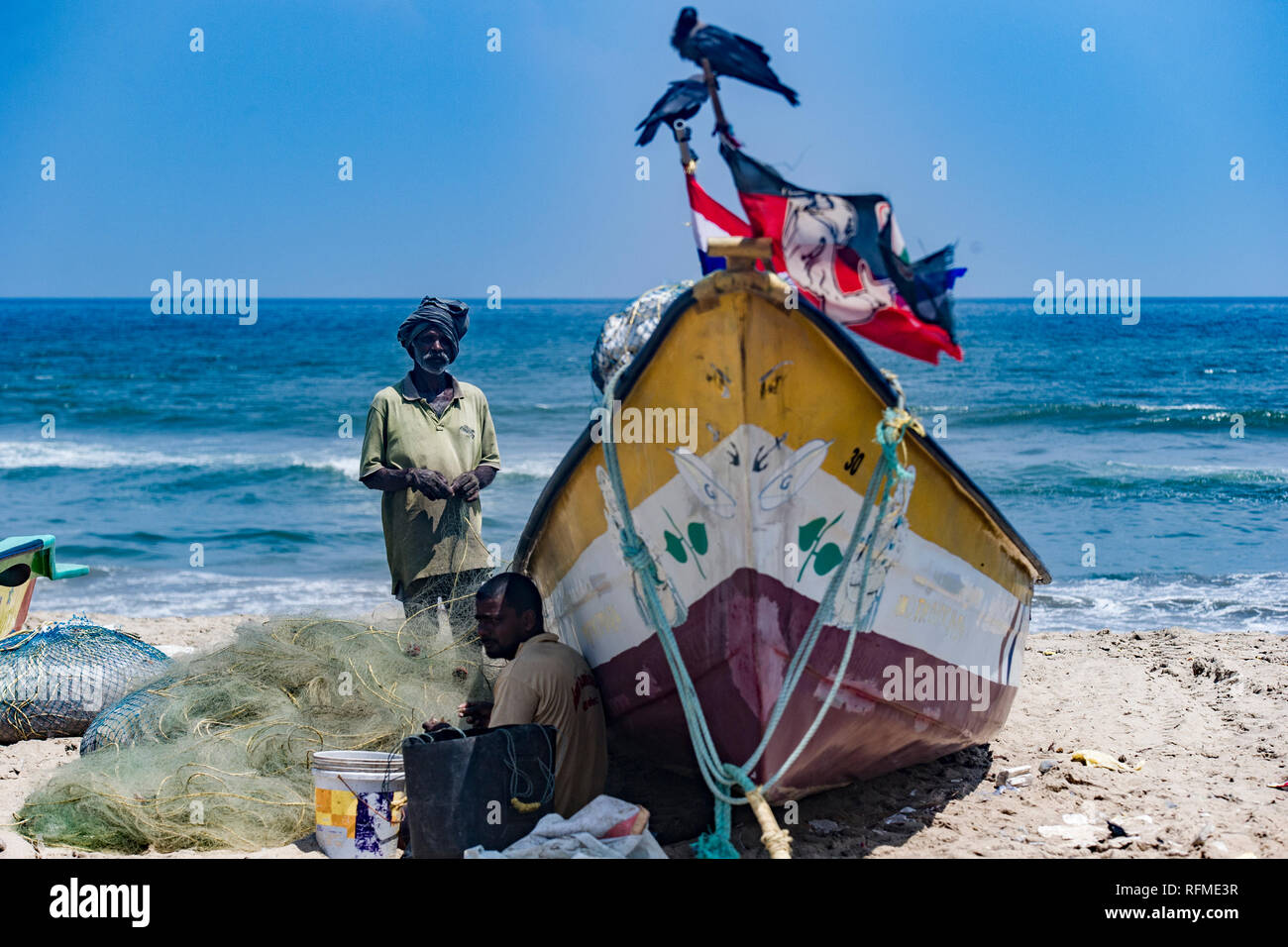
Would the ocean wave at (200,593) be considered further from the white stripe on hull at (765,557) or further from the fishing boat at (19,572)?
the white stripe on hull at (765,557)

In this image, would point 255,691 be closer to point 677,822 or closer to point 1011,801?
point 677,822

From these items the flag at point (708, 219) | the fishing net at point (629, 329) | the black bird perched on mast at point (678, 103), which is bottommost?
the fishing net at point (629, 329)

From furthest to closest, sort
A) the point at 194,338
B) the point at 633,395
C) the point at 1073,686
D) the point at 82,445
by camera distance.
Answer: the point at 194,338
the point at 82,445
the point at 1073,686
the point at 633,395

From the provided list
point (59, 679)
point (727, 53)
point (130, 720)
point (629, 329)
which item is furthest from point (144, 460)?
point (727, 53)

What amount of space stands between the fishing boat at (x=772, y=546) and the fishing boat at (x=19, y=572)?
364 cm

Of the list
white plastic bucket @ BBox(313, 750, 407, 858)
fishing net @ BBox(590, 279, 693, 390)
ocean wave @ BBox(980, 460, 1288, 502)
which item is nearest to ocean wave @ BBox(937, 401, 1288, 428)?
ocean wave @ BBox(980, 460, 1288, 502)

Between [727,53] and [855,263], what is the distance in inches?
31.6

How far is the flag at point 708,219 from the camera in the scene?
3.93m

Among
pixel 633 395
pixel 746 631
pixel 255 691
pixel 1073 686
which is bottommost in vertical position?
pixel 1073 686

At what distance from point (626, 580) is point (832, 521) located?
89 centimetres

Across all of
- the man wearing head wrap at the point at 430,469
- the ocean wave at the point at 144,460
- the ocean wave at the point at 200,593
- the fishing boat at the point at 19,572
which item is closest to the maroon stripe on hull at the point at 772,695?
the man wearing head wrap at the point at 430,469

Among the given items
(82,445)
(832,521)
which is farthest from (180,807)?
(82,445)

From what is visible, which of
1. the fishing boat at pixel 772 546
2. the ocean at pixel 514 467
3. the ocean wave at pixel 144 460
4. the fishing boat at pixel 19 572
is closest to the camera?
the fishing boat at pixel 772 546
